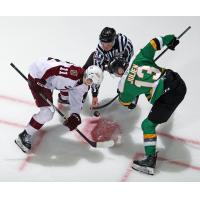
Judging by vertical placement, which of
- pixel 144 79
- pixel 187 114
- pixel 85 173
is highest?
pixel 144 79

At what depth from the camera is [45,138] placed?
208 inches

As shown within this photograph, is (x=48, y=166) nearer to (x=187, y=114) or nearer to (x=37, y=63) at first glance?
(x=37, y=63)

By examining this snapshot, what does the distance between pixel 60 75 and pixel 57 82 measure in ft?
0.31

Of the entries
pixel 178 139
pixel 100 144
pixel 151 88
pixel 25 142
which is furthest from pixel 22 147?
pixel 178 139

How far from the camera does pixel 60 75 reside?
479 centimetres

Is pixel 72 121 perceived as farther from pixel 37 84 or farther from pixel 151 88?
pixel 151 88

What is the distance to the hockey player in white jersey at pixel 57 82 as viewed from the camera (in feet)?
15.5

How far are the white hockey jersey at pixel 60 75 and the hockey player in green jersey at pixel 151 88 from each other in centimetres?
33

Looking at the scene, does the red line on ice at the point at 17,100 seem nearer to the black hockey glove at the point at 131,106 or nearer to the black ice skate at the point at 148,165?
the black hockey glove at the point at 131,106

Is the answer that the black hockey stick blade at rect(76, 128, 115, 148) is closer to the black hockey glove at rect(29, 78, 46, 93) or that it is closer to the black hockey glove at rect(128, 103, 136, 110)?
the black hockey glove at rect(128, 103, 136, 110)

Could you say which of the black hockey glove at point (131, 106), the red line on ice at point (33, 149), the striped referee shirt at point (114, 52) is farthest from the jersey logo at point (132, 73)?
the red line on ice at point (33, 149)

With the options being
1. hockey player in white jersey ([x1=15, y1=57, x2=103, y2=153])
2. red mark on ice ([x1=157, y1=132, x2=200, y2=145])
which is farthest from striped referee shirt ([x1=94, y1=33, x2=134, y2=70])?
red mark on ice ([x1=157, y1=132, x2=200, y2=145])
